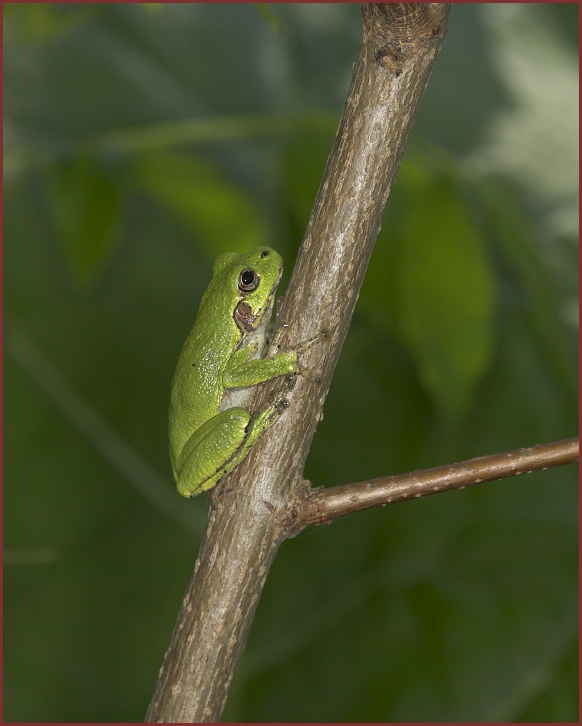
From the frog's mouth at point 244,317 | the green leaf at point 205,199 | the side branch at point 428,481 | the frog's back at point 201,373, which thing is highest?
the green leaf at point 205,199

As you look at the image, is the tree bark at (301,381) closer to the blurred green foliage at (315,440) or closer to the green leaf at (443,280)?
the green leaf at (443,280)

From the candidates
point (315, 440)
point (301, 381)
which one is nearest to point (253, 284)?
point (301, 381)

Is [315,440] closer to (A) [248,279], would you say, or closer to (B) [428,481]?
(A) [248,279]

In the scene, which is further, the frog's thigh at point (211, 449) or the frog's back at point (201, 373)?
the frog's back at point (201, 373)

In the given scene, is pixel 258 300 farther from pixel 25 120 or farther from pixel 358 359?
pixel 25 120

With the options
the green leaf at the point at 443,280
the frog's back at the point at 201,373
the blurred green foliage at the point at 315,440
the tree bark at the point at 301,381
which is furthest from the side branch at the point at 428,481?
the blurred green foliage at the point at 315,440
